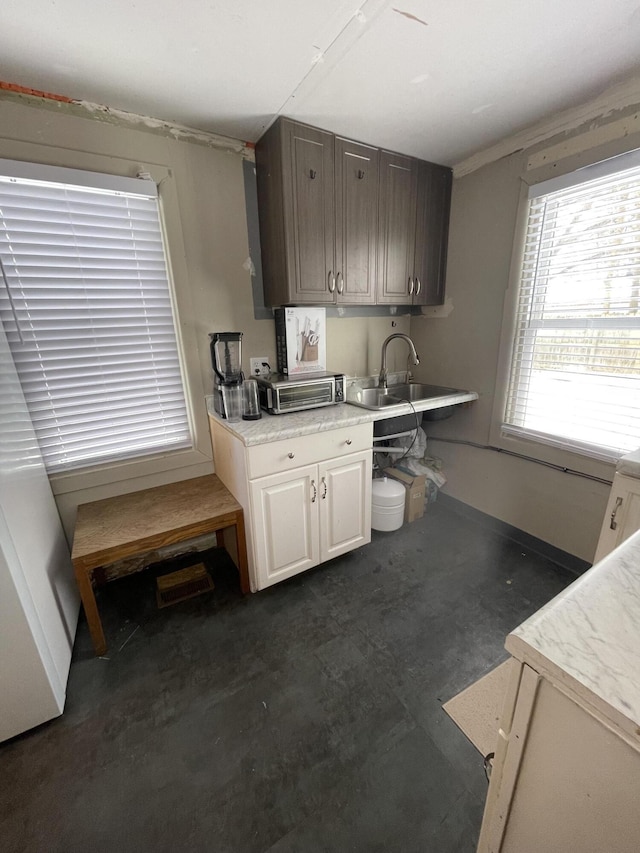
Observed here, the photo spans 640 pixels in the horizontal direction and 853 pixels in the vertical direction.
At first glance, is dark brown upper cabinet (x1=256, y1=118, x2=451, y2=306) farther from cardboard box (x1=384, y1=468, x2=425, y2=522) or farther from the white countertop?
cardboard box (x1=384, y1=468, x2=425, y2=522)

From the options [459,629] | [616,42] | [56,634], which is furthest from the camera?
[459,629]

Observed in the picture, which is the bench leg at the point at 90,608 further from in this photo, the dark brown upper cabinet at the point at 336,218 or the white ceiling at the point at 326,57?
the white ceiling at the point at 326,57

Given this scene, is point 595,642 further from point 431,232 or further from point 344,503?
point 431,232

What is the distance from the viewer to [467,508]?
250 cm

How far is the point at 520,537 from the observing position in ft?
7.18

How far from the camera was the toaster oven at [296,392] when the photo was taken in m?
1.80

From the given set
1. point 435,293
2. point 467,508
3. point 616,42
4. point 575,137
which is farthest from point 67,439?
point 575,137

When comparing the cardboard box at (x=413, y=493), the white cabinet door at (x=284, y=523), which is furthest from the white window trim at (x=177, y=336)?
the cardboard box at (x=413, y=493)

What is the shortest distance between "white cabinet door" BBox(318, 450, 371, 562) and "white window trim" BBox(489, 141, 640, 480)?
Answer: 0.96 m

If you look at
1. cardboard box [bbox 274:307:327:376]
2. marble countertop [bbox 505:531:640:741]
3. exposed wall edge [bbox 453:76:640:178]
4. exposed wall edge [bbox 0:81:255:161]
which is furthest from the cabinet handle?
exposed wall edge [bbox 0:81:255:161]

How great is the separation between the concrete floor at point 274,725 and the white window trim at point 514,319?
674mm

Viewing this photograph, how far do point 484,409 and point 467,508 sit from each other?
0.75 meters

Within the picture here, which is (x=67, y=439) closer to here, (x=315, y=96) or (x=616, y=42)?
(x=315, y=96)

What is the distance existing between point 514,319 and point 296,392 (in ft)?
4.49
